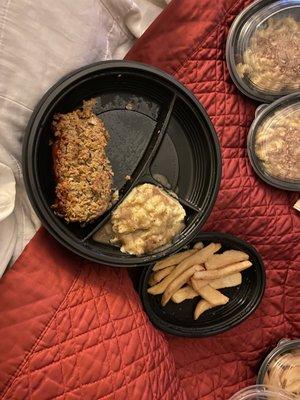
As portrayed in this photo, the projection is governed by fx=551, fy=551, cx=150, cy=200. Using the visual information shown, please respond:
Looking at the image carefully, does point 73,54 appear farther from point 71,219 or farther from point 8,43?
point 71,219

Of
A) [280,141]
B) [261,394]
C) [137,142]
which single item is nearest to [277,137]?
[280,141]

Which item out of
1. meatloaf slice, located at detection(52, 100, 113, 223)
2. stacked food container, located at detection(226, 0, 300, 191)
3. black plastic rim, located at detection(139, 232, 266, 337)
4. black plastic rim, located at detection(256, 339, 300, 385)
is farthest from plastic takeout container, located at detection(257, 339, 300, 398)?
meatloaf slice, located at detection(52, 100, 113, 223)

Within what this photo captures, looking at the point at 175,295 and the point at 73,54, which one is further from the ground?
Result: the point at 73,54

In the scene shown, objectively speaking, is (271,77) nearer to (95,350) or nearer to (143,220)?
(143,220)

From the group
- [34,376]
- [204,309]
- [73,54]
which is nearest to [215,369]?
[204,309]

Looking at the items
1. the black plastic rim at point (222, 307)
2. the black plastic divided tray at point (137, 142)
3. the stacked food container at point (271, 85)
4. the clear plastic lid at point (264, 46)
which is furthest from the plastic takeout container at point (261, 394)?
the clear plastic lid at point (264, 46)

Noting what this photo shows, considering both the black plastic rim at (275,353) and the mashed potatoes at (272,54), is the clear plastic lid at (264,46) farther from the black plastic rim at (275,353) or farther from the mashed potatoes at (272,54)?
the black plastic rim at (275,353)

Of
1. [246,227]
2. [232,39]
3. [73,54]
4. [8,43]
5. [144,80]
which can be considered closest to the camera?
[8,43]
